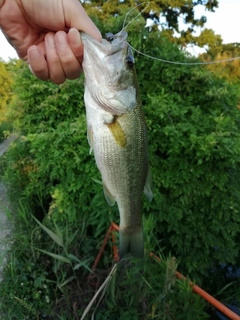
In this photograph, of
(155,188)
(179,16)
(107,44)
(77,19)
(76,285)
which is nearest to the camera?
(107,44)

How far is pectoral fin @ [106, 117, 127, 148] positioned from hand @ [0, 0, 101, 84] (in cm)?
35

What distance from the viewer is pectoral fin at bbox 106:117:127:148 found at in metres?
1.80

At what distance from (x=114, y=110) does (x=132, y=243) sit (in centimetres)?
71

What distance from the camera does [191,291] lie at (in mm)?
2338

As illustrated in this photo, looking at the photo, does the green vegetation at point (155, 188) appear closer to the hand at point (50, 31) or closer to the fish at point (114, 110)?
the fish at point (114, 110)

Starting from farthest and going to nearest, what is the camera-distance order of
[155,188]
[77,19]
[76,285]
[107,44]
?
1. [155,188]
2. [76,285]
3. [77,19]
4. [107,44]

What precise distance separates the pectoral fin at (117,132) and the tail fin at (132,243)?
0.52 meters

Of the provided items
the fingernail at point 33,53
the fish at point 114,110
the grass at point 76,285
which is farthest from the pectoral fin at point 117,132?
the grass at point 76,285

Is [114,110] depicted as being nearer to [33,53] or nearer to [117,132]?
[117,132]

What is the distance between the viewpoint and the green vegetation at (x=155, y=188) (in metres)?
3.01

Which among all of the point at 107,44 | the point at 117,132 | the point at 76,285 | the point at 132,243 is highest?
the point at 107,44

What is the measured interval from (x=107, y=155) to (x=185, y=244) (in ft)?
6.19

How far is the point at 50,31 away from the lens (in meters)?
2.10

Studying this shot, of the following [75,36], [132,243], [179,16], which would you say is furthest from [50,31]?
[179,16]
